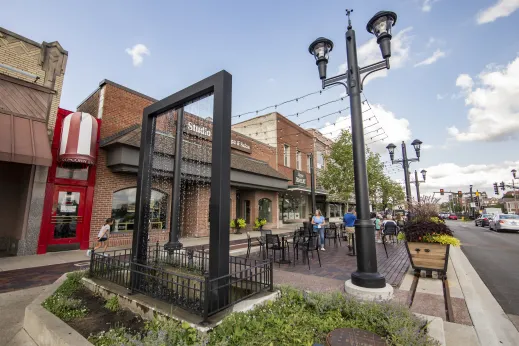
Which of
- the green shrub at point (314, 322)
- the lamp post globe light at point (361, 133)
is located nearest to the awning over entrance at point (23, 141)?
the green shrub at point (314, 322)

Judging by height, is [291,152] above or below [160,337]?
above

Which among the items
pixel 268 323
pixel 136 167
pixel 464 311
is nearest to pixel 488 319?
pixel 464 311

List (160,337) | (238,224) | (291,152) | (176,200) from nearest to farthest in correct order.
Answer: (160,337) → (176,200) → (238,224) → (291,152)

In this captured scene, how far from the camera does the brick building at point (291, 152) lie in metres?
22.3

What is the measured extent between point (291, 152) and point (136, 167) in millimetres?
16077

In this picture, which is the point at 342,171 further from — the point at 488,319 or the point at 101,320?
the point at 101,320

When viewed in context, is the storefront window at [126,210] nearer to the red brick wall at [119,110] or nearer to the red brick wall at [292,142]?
the red brick wall at [119,110]

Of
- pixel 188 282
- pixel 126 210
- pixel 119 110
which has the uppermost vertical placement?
pixel 119 110

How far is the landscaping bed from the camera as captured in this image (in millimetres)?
2812

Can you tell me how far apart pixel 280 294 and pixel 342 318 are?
1.21 metres

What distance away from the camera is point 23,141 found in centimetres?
800

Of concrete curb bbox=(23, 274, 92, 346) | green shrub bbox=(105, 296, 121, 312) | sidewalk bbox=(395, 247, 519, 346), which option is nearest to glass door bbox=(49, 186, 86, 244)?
concrete curb bbox=(23, 274, 92, 346)

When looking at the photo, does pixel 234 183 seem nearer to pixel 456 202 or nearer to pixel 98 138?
pixel 98 138

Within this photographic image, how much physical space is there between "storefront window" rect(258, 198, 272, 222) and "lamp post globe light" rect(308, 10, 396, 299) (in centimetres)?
1436
